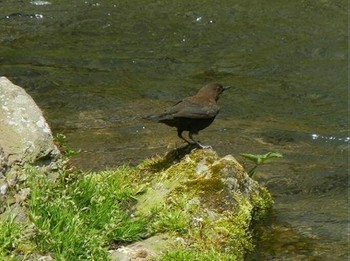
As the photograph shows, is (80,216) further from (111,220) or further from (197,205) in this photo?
(197,205)

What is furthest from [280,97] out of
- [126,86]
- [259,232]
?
[259,232]

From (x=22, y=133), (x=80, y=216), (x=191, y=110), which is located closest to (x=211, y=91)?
(x=191, y=110)

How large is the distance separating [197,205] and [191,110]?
2.88ft

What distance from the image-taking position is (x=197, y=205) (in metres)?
6.26

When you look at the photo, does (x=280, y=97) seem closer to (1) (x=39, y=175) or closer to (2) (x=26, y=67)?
(2) (x=26, y=67)

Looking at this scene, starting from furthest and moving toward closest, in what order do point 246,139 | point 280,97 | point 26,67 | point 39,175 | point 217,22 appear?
point 217,22, point 26,67, point 280,97, point 246,139, point 39,175

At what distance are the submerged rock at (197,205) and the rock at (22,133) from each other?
2.68 ft

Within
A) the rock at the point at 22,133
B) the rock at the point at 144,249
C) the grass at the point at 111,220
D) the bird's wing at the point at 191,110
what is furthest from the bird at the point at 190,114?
the rock at the point at 144,249

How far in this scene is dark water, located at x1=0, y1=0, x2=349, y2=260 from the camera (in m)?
7.84

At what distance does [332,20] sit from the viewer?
1332cm

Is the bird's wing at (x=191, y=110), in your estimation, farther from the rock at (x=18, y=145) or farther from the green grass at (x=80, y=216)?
the rock at (x=18, y=145)

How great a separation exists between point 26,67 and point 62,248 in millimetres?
6603

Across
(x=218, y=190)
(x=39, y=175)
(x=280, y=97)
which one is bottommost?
(x=280, y=97)

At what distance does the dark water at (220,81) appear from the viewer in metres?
7.84
